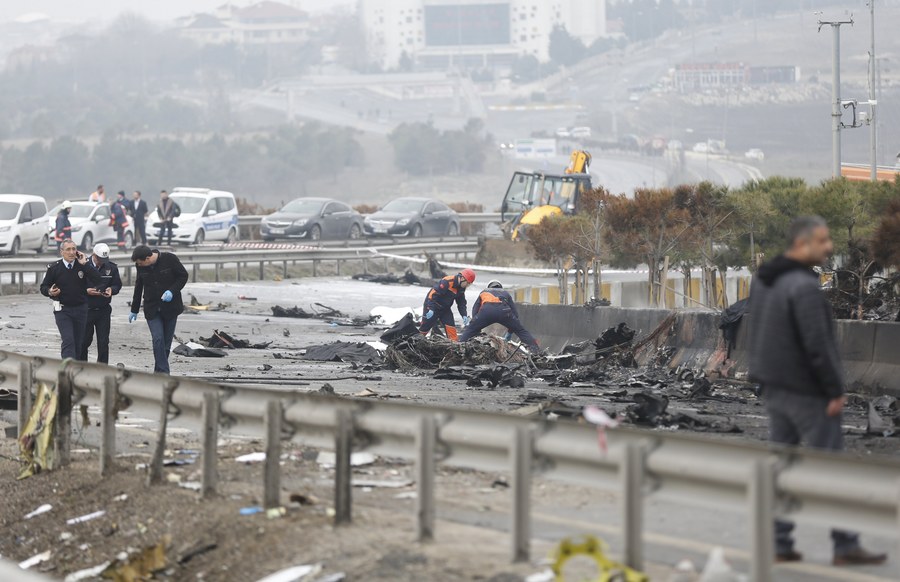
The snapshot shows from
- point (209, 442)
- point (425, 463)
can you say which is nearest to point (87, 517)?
point (209, 442)

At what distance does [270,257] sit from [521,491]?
1414 inches

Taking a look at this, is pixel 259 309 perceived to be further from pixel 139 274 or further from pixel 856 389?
pixel 856 389

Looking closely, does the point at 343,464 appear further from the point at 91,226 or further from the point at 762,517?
the point at 91,226

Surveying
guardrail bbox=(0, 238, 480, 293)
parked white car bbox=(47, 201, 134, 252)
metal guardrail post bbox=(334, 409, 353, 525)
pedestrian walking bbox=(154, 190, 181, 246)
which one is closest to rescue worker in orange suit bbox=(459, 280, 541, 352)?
metal guardrail post bbox=(334, 409, 353, 525)

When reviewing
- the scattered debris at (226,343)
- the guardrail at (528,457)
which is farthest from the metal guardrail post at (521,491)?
the scattered debris at (226,343)

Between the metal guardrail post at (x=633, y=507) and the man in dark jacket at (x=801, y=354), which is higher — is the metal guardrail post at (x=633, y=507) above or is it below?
below

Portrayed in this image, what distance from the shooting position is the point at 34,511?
12016 mm

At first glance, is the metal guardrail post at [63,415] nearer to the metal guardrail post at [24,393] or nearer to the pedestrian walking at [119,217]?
the metal guardrail post at [24,393]

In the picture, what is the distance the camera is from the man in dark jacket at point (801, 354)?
8.18m

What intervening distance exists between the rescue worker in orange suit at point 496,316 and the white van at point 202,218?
26731mm

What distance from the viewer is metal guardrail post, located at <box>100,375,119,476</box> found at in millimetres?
11953

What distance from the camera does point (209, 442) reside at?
1061cm

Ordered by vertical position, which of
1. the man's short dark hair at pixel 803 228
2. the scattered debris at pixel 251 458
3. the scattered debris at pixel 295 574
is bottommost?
the scattered debris at pixel 295 574

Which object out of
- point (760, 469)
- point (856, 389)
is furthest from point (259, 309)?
point (760, 469)
